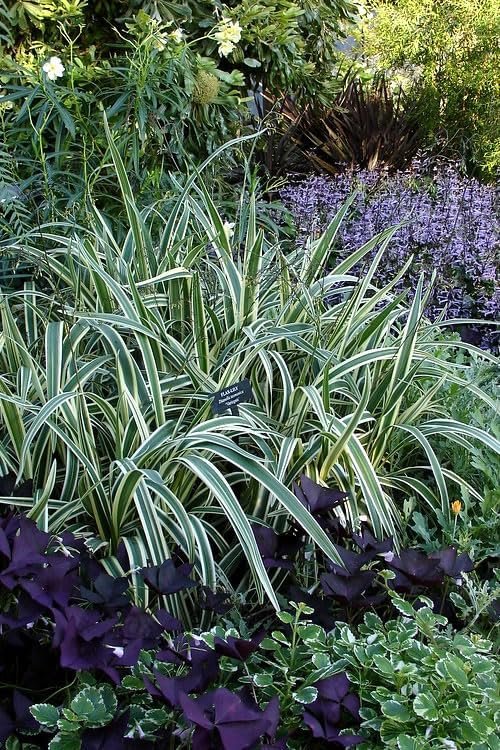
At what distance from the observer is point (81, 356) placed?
6.64 feet

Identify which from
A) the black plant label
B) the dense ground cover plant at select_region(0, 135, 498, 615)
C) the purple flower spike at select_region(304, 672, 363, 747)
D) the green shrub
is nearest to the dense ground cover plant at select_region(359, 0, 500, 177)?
the dense ground cover plant at select_region(0, 135, 498, 615)

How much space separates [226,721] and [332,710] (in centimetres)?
22

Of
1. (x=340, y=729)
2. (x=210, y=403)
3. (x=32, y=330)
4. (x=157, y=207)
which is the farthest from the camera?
(x=157, y=207)

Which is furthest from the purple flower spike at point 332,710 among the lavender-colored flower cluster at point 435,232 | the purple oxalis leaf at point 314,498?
the lavender-colored flower cluster at point 435,232

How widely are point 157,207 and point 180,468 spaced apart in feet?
4.14

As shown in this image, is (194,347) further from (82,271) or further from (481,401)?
(481,401)

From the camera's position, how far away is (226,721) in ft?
3.35

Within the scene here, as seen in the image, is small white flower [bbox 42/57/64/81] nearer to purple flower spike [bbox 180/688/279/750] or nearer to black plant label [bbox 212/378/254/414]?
black plant label [bbox 212/378/254/414]

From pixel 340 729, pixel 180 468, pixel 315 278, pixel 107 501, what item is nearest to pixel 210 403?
pixel 180 468

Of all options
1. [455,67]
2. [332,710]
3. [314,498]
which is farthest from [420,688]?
[455,67]

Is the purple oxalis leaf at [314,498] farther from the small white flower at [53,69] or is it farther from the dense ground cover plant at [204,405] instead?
the small white flower at [53,69]

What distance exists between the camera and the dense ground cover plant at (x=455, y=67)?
14.9 feet

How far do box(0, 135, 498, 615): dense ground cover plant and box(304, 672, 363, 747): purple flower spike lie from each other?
26cm

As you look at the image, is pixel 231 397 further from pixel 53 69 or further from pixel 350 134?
pixel 350 134
